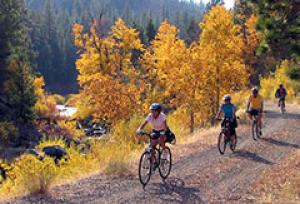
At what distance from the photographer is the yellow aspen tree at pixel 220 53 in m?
32.3

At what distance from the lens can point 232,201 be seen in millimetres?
11469

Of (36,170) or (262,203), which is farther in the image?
(36,170)

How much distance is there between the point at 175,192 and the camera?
1209 centimetres

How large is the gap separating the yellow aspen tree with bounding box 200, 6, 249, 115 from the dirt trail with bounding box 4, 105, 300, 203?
14391mm

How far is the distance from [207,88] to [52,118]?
808 inches

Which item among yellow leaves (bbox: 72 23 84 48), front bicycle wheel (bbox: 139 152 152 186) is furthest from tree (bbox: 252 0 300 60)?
yellow leaves (bbox: 72 23 84 48)

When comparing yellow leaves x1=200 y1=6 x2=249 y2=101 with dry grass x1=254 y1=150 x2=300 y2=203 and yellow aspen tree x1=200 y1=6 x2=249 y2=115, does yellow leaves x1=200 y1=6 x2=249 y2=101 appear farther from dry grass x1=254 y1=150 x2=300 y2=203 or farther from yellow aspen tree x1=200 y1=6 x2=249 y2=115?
dry grass x1=254 y1=150 x2=300 y2=203

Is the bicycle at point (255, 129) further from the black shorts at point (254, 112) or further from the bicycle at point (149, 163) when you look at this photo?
the bicycle at point (149, 163)

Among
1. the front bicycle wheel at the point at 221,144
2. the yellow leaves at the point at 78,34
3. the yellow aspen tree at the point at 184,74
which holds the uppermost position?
the yellow leaves at the point at 78,34

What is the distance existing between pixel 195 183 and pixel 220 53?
2027 cm

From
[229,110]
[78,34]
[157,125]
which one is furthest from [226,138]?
[78,34]

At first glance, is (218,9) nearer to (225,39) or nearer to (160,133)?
(225,39)

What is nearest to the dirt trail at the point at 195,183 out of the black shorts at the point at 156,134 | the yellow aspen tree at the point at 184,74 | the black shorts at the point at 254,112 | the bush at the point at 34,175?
the bush at the point at 34,175

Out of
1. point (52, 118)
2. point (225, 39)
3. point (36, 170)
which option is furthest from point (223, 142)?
point (52, 118)
